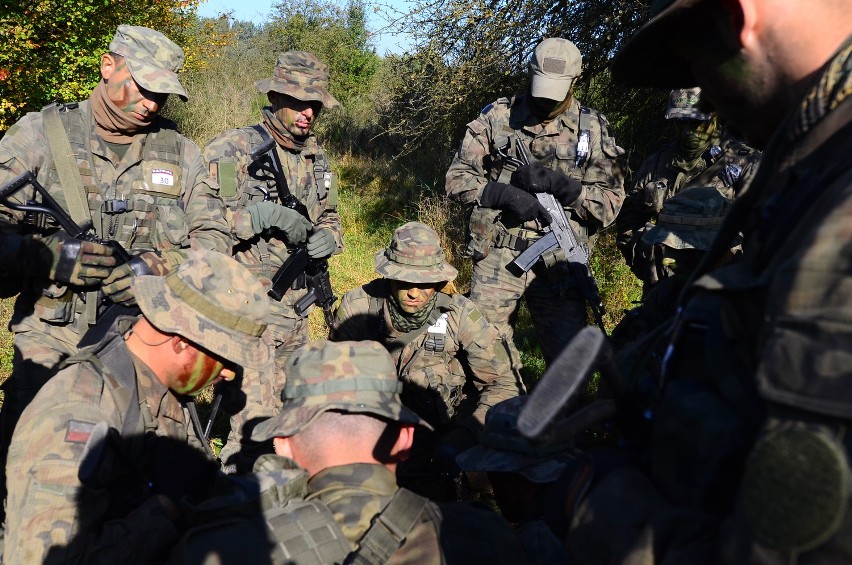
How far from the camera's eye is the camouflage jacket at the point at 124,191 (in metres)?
3.84

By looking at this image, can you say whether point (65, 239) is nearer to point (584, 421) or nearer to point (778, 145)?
point (584, 421)

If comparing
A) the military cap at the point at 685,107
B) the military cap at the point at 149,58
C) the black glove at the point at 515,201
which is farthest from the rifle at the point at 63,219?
the military cap at the point at 685,107

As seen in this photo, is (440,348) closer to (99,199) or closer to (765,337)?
(99,199)

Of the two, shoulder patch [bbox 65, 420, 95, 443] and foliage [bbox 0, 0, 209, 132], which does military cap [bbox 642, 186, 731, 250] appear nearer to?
shoulder patch [bbox 65, 420, 95, 443]

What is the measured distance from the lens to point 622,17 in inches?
328

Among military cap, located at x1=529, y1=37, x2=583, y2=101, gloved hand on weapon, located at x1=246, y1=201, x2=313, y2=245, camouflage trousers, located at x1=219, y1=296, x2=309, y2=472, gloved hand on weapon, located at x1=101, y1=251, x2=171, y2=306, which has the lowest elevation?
camouflage trousers, located at x1=219, y1=296, x2=309, y2=472

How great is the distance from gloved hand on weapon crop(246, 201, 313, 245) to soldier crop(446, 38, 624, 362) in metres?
1.21

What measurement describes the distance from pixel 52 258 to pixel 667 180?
4194mm

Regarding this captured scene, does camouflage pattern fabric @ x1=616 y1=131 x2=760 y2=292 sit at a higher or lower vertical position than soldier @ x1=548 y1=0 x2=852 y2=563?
lower

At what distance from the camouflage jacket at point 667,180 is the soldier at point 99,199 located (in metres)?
3.06

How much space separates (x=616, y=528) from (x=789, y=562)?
323 mm

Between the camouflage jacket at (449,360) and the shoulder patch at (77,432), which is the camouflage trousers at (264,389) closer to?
the camouflage jacket at (449,360)

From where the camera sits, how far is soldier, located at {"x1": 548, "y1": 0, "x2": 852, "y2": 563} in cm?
99

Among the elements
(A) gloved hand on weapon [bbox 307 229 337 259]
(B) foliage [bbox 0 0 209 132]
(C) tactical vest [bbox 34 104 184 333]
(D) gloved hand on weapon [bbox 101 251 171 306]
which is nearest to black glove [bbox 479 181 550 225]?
(A) gloved hand on weapon [bbox 307 229 337 259]
